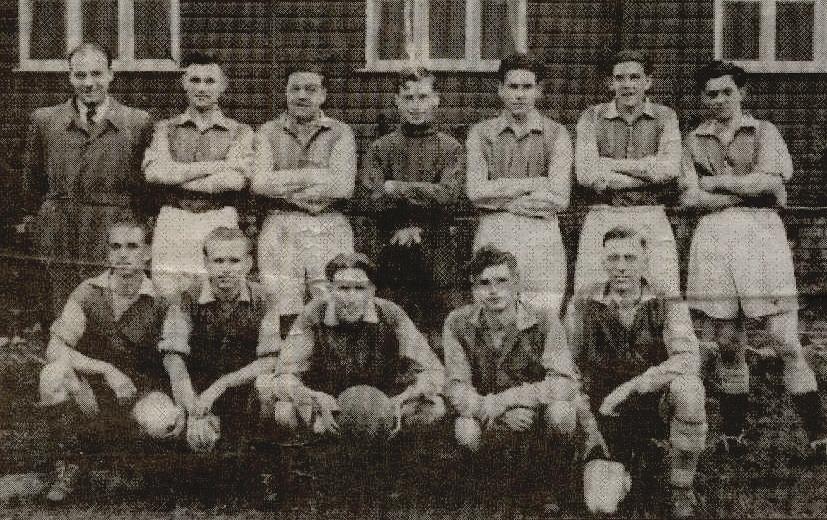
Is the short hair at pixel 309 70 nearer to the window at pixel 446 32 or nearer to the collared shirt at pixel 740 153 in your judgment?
the window at pixel 446 32

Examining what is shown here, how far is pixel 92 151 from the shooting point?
213 inches

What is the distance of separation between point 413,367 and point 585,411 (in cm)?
82

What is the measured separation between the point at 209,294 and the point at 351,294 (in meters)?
0.69

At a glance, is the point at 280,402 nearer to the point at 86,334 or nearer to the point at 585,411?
the point at 86,334

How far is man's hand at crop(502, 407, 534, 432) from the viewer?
502 cm

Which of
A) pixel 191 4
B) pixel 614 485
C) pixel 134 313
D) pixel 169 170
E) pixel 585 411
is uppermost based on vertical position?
pixel 191 4

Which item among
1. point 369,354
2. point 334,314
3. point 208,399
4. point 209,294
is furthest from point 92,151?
point 369,354

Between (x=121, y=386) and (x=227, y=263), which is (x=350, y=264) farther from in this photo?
(x=121, y=386)

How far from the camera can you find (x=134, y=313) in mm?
5293

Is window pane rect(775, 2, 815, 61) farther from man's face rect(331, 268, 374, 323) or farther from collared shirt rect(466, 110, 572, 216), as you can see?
man's face rect(331, 268, 374, 323)

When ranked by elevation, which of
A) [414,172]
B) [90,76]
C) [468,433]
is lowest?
[468,433]

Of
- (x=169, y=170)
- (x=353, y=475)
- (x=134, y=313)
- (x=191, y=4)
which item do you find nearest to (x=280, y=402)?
(x=353, y=475)

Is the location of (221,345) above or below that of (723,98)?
below

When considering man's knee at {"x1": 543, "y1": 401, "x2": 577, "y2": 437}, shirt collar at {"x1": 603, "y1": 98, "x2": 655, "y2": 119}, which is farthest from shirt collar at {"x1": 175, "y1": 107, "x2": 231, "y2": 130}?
man's knee at {"x1": 543, "y1": 401, "x2": 577, "y2": 437}
